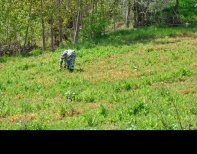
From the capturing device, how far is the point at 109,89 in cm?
1603

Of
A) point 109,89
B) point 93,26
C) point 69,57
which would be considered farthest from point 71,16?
point 109,89

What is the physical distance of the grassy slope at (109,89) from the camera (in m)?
10.8

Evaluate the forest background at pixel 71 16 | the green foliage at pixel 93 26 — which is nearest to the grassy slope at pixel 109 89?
the green foliage at pixel 93 26

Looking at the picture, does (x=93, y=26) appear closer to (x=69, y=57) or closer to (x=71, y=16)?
(x=71, y=16)

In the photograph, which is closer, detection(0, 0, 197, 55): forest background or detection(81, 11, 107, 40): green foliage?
detection(0, 0, 197, 55): forest background

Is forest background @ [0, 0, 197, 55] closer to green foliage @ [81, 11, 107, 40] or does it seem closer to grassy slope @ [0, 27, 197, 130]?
green foliage @ [81, 11, 107, 40]

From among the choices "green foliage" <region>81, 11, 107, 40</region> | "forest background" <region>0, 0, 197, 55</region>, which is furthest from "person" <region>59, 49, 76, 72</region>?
"green foliage" <region>81, 11, 107, 40</region>

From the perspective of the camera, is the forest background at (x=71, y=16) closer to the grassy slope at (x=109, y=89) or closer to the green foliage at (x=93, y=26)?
the green foliage at (x=93, y=26)

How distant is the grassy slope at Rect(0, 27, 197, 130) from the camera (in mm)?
10773

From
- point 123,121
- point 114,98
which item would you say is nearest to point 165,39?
point 114,98

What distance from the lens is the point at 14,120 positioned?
1195 centimetres

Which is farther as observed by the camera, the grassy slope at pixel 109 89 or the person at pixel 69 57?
the person at pixel 69 57

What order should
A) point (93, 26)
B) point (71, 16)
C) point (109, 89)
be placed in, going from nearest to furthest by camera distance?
point (109, 89)
point (93, 26)
point (71, 16)

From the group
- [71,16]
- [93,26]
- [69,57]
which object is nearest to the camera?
[69,57]
